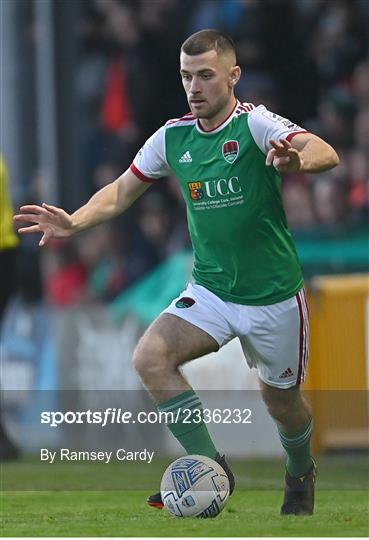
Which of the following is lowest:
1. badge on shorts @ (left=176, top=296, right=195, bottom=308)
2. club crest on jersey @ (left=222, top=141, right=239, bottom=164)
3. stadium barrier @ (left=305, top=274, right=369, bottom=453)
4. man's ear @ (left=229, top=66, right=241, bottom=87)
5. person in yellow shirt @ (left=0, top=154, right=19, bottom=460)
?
stadium barrier @ (left=305, top=274, right=369, bottom=453)

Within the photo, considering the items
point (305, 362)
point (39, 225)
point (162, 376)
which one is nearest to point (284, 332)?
point (305, 362)

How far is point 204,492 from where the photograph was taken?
739cm

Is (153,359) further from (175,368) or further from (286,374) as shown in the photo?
(286,374)

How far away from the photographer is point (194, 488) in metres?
7.38

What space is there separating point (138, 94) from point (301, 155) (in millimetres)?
8785

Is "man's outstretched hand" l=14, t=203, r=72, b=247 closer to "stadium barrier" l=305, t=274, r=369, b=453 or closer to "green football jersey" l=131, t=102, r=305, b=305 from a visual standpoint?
"green football jersey" l=131, t=102, r=305, b=305

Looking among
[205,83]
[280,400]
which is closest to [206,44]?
[205,83]

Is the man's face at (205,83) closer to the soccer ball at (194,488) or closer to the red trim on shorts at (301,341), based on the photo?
the red trim on shorts at (301,341)

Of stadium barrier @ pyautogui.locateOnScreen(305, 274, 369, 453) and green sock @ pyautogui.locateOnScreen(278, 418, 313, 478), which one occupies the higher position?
green sock @ pyautogui.locateOnScreen(278, 418, 313, 478)

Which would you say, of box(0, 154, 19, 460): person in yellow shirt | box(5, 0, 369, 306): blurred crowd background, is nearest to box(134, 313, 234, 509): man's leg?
box(0, 154, 19, 460): person in yellow shirt

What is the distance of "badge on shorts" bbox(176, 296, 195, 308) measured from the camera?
779 cm

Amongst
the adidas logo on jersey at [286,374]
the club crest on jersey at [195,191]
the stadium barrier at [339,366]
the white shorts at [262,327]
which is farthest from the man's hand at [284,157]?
the stadium barrier at [339,366]

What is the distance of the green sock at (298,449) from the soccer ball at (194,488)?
0.62 meters

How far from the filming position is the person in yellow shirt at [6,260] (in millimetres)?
12211
